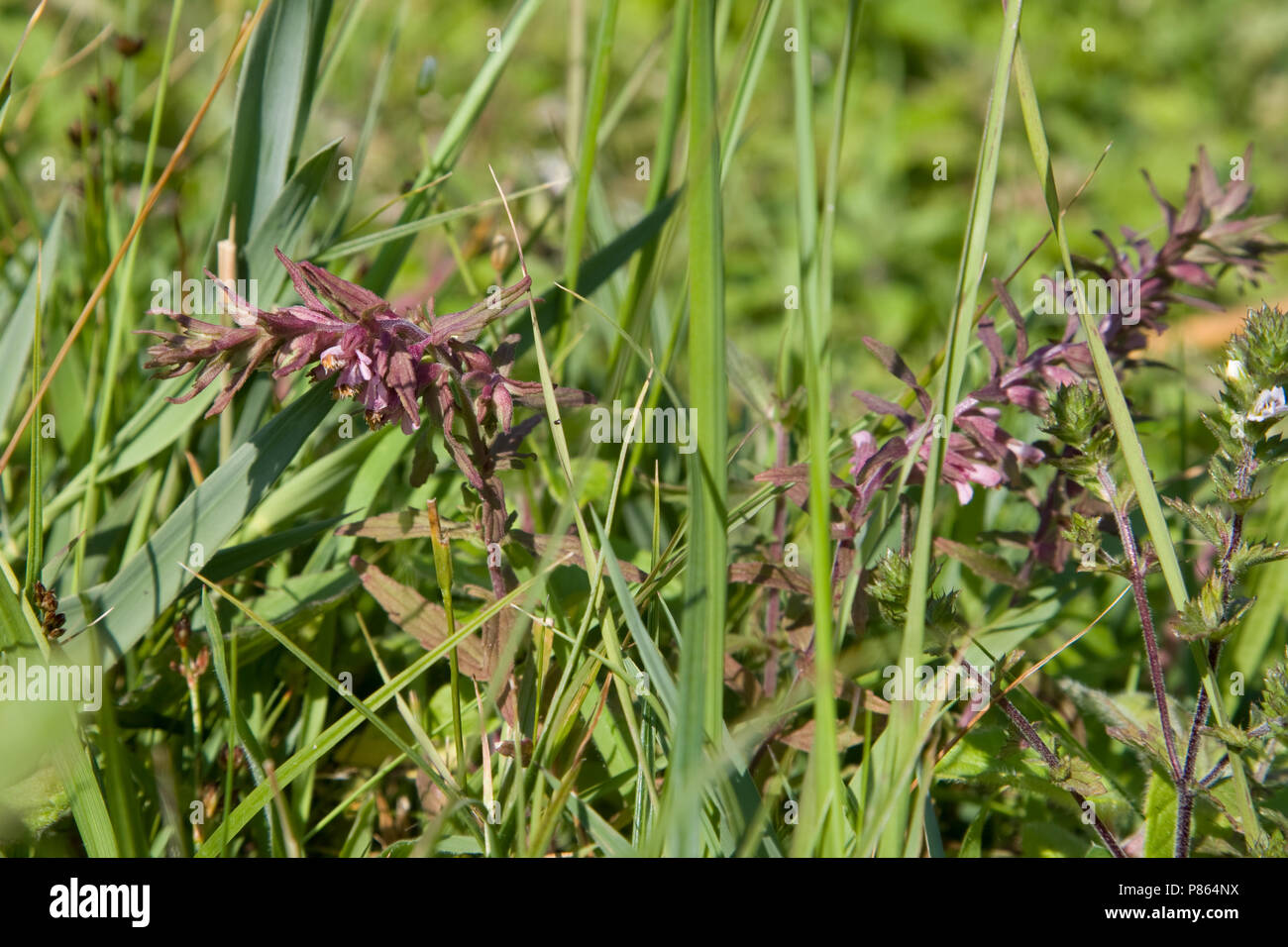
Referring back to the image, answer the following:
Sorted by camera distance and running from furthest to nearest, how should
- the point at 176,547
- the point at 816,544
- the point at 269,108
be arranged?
the point at 269,108
the point at 176,547
the point at 816,544

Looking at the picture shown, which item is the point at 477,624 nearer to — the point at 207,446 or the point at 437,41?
the point at 207,446

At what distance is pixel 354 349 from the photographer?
41.8 inches

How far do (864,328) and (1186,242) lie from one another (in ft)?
5.41

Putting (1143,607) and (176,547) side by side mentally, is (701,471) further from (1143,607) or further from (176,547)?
(176,547)

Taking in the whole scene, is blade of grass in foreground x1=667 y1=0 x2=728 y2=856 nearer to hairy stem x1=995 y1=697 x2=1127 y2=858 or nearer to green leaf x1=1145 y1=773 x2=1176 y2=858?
hairy stem x1=995 y1=697 x2=1127 y2=858

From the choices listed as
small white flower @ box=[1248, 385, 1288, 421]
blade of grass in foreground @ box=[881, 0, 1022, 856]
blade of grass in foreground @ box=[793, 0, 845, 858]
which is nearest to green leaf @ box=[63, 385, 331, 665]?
blade of grass in foreground @ box=[793, 0, 845, 858]

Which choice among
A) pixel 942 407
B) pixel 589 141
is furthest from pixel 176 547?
pixel 942 407

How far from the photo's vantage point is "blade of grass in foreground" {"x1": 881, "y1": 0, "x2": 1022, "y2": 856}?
97 centimetres

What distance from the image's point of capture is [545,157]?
3279mm

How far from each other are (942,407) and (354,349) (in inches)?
25.0

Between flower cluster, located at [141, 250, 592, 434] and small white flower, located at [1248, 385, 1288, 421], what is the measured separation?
78 cm

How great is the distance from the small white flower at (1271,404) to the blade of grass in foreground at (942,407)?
31 cm

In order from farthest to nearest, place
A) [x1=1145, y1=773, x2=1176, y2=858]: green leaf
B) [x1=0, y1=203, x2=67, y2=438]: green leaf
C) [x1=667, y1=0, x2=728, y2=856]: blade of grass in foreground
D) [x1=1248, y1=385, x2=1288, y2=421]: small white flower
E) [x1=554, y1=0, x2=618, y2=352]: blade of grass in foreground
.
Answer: [x1=0, y1=203, x2=67, y2=438]: green leaf, [x1=554, y1=0, x2=618, y2=352]: blade of grass in foreground, [x1=1145, y1=773, x2=1176, y2=858]: green leaf, [x1=1248, y1=385, x2=1288, y2=421]: small white flower, [x1=667, y1=0, x2=728, y2=856]: blade of grass in foreground
